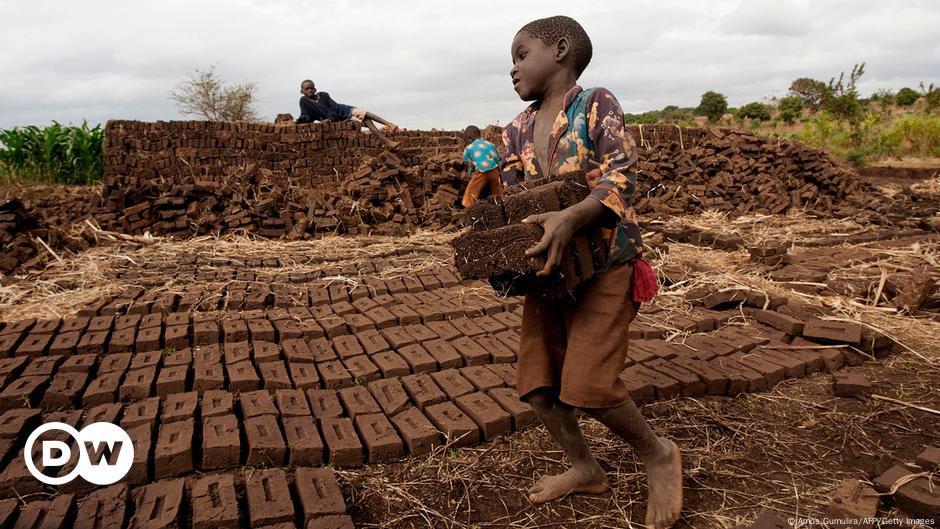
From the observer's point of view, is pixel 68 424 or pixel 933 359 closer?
pixel 68 424

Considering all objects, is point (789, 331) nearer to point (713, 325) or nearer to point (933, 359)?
point (713, 325)

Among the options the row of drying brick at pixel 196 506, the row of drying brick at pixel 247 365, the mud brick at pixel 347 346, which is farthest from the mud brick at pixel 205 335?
the row of drying brick at pixel 196 506

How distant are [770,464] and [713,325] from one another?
1.94 m

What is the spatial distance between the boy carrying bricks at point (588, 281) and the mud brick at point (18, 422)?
7.66ft

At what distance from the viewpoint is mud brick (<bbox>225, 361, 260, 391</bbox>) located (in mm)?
3539

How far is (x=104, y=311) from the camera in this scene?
471 cm

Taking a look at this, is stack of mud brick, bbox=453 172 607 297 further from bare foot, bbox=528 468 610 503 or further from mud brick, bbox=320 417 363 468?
mud brick, bbox=320 417 363 468

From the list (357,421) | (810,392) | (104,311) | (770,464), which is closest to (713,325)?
(810,392)

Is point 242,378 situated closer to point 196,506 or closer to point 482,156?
point 196,506

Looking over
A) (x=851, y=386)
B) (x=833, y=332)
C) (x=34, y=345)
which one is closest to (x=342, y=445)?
(x=34, y=345)

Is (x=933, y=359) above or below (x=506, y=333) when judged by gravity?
below

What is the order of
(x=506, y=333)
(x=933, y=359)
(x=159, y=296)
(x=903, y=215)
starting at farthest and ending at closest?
(x=903, y=215) → (x=159, y=296) → (x=506, y=333) → (x=933, y=359)

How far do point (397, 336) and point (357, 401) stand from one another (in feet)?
3.15

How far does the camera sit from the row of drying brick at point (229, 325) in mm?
4102
